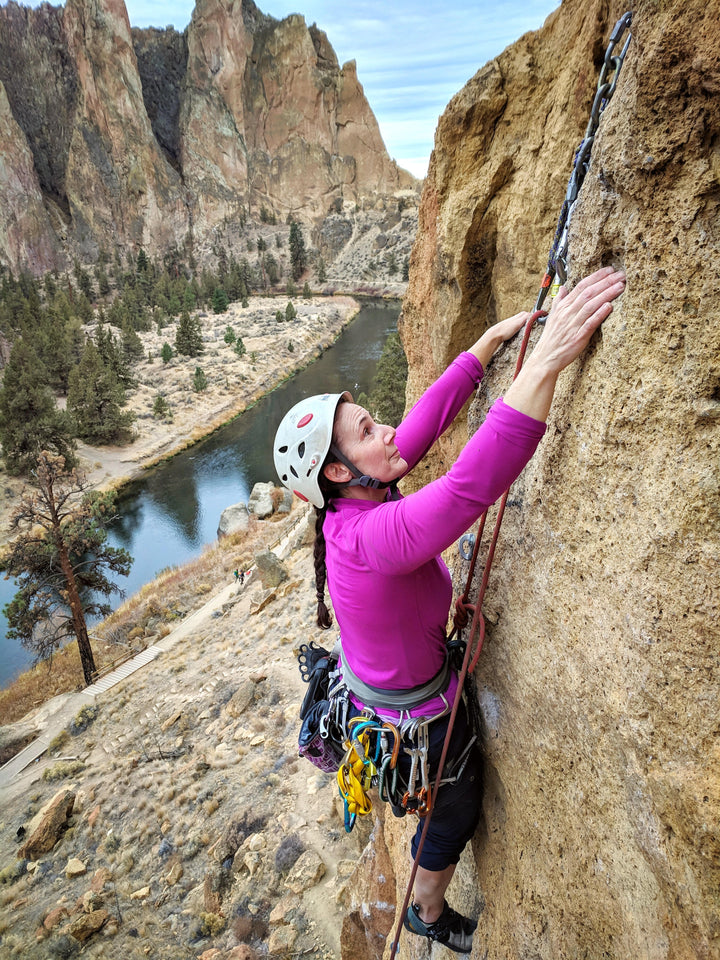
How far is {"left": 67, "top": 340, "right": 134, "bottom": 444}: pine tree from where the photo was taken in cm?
2909

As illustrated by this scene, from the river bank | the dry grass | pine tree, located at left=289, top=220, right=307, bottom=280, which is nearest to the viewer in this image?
the dry grass

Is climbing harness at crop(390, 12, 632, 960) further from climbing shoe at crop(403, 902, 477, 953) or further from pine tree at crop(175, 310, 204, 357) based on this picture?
pine tree at crop(175, 310, 204, 357)

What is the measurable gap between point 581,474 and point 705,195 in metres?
0.83

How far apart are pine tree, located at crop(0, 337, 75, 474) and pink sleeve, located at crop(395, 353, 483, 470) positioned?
26.2m

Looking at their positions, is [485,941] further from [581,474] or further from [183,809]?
[183,809]

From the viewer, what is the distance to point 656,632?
1.47m

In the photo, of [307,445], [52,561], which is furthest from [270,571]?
[307,445]

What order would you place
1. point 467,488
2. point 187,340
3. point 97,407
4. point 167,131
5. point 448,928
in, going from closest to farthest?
point 467,488 < point 448,928 < point 97,407 < point 187,340 < point 167,131

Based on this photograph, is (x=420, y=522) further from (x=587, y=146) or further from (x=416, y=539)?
(x=587, y=146)

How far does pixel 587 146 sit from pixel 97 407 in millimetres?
31503

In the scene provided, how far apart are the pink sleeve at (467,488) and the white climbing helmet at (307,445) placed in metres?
0.42

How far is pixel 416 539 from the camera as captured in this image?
167 cm

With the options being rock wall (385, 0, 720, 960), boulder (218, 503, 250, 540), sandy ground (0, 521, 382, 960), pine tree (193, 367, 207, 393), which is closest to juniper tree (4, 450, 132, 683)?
sandy ground (0, 521, 382, 960)

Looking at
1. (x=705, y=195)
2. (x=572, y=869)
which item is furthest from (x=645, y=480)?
(x=572, y=869)
